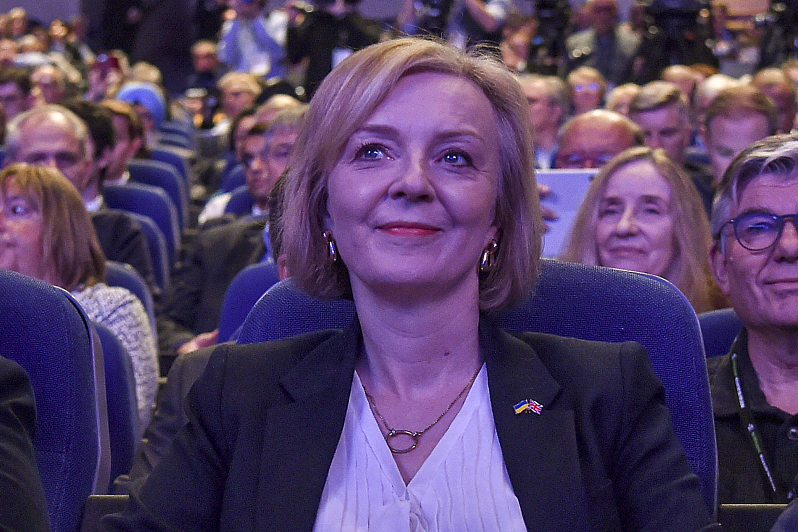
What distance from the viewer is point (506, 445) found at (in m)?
1.24

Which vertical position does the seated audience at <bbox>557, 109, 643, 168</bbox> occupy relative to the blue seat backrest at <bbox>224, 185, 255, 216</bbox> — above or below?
above

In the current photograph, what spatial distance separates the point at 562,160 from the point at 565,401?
2.17m

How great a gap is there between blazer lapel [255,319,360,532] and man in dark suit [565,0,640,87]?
564 centimetres

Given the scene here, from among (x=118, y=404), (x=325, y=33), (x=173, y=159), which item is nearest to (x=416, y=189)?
(x=118, y=404)

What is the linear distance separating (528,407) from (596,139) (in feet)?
6.99

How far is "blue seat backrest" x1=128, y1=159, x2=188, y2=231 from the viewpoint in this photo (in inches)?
179

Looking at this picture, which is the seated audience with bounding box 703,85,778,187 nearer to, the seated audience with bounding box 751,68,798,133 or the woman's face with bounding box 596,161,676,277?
the seated audience with bounding box 751,68,798,133

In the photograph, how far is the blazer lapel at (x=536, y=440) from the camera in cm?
118

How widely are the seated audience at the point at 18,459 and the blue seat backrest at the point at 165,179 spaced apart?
336cm

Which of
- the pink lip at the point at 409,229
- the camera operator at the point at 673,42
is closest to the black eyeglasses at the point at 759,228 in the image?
the pink lip at the point at 409,229

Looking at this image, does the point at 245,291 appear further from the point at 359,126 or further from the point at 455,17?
the point at 455,17

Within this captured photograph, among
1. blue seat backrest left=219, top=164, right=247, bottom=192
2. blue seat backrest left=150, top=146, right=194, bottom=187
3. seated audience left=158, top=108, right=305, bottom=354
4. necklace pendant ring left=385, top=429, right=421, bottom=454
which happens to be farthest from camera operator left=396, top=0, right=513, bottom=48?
necklace pendant ring left=385, top=429, right=421, bottom=454

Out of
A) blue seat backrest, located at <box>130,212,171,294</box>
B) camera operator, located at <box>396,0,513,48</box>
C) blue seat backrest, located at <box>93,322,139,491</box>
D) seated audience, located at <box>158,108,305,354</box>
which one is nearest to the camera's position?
blue seat backrest, located at <box>93,322,139,491</box>

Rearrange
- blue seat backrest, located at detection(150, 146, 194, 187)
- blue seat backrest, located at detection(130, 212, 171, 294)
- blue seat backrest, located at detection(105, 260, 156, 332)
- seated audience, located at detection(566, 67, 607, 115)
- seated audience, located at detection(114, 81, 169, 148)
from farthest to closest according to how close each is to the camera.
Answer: seated audience, located at detection(114, 81, 169, 148)
seated audience, located at detection(566, 67, 607, 115)
blue seat backrest, located at detection(150, 146, 194, 187)
blue seat backrest, located at detection(130, 212, 171, 294)
blue seat backrest, located at detection(105, 260, 156, 332)
